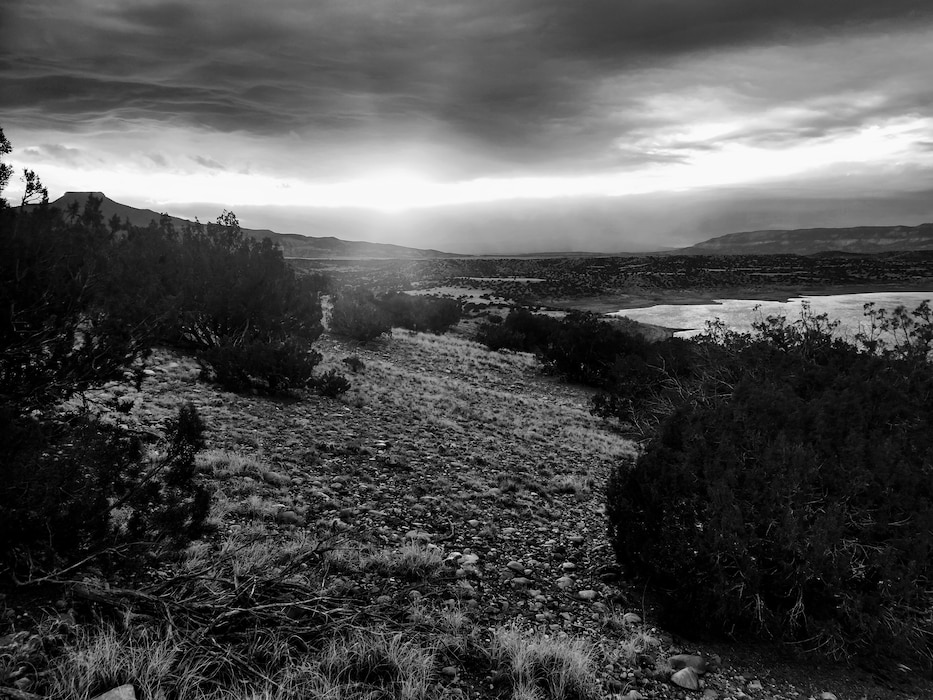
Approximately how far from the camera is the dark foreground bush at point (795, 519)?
4.43 metres

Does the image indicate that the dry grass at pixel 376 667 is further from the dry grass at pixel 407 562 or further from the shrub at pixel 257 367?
the shrub at pixel 257 367

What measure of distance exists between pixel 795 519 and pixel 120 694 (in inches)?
196

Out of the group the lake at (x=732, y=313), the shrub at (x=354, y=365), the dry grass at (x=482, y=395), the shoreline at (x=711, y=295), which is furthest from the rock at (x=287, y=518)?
the shoreline at (x=711, y=295)

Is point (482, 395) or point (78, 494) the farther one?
point (482, 395)

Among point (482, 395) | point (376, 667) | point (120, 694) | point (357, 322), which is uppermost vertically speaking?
point (357, 322)

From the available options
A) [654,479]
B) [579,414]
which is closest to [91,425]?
[654,479]

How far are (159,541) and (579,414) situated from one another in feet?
45.1

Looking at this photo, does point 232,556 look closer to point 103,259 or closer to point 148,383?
point 103,259

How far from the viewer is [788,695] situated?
3.98 metres

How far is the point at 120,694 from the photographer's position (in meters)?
2.73

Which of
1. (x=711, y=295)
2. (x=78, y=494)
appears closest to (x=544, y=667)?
(x=78, y=494)

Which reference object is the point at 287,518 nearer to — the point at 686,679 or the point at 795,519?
the point at 686,679

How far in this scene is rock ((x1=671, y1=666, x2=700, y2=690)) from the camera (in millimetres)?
3904

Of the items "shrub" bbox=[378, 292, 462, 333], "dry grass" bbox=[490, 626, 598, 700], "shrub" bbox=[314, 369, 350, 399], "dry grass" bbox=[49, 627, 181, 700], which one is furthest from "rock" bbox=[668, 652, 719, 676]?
"shrub" bbox=[378, 292, 462, 333]
